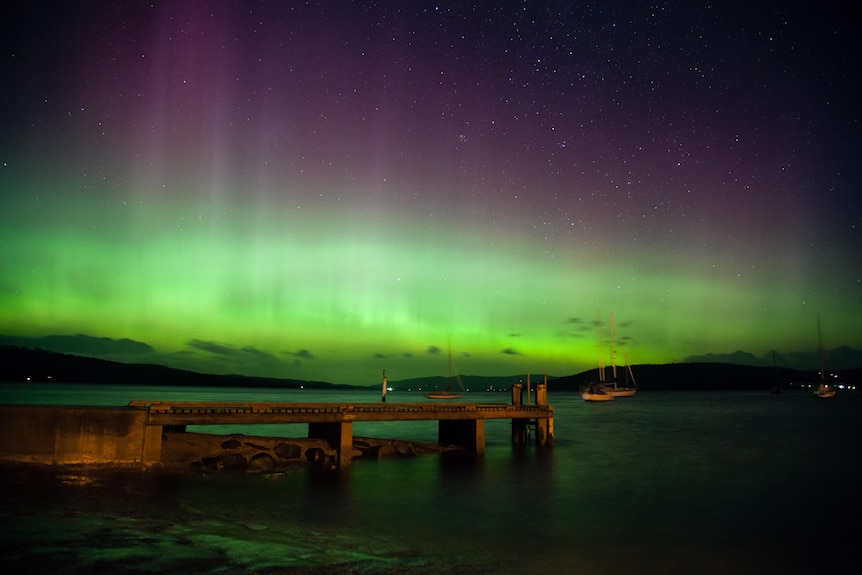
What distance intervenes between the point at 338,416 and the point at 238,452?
12.8ft

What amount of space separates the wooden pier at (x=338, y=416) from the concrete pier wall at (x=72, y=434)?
59 cm

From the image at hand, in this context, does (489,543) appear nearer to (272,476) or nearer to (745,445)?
(272,476)

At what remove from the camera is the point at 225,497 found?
1845 cm

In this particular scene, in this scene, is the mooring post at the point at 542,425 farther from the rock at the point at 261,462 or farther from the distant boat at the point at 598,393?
the distant boat at the point at 598,393

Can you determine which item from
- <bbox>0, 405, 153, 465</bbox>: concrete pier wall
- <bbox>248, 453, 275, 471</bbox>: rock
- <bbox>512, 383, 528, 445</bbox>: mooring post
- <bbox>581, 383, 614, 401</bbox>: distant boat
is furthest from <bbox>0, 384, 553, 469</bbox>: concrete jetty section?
<bbox>581, 383, 614, 401</bbox>: distant boat

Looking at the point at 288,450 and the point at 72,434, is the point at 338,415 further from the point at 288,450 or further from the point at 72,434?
the point at 72,434

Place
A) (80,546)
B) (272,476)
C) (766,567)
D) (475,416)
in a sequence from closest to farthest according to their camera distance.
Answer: (80,546) < (766,567) < (272,476) < (475,416)

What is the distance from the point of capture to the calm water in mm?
12086

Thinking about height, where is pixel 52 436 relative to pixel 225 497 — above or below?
above

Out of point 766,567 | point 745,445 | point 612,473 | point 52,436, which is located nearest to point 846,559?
point 766,567

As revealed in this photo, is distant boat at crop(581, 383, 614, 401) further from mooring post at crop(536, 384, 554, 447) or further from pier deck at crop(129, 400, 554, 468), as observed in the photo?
pier deck at crop(129, 400, 554, 468)

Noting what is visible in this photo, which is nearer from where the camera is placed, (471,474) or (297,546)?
(297,546)

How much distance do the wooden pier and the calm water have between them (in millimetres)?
1561

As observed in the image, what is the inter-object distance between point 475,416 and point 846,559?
655 inches
